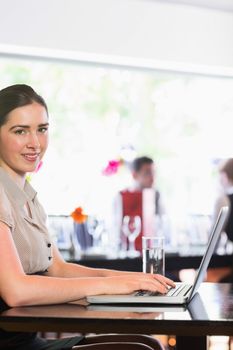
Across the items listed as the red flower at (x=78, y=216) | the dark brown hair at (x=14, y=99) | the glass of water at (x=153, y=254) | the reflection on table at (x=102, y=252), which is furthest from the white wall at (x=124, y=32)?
the glass of water at (x=153, y=254)

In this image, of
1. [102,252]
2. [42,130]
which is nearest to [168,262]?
[102,252]

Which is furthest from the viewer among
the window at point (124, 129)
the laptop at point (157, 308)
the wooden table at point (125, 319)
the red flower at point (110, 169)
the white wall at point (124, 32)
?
the window at point (124, 129)

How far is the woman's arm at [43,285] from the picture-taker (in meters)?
1.78

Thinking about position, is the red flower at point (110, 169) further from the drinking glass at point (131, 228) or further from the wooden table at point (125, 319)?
the wooden table at point (125, 319)

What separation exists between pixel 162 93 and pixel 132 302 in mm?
5557

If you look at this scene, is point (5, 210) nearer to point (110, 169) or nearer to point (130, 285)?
point (130, 285)

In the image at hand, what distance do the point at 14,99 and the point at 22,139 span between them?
11cm

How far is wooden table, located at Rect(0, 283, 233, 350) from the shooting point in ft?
5.14

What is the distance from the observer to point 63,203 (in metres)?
6.60

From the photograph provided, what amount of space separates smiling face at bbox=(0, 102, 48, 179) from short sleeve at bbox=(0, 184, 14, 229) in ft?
0.41

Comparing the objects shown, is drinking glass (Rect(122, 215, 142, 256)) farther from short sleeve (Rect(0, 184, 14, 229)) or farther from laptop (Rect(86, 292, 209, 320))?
laptop (Rect(86, 292, 209, 320))

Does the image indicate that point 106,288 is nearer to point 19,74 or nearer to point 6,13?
point 6,13

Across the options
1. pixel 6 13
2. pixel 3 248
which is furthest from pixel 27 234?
pixel 6 13

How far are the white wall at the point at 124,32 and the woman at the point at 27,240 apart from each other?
11.7ft
